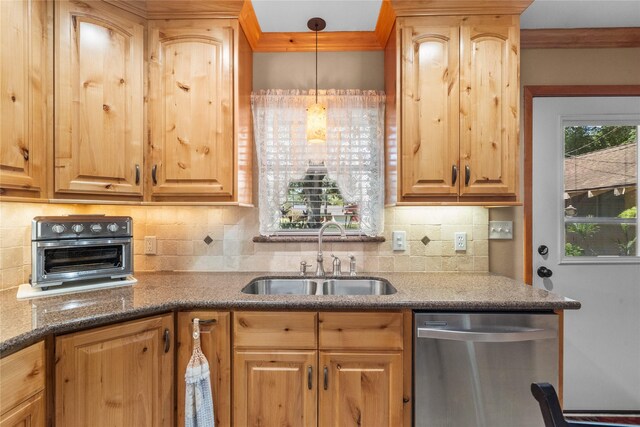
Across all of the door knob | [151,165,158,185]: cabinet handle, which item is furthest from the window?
[151,165,158,185]: cabinet handle

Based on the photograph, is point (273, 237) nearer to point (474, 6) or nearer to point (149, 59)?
point (149, 59)

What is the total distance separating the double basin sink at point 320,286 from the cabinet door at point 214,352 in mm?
492

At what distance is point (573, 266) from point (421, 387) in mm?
1419

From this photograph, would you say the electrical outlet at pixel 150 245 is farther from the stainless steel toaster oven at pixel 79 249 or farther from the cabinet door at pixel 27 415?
the cabinet door at pixel 27 415

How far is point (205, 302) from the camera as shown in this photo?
144 centimetres

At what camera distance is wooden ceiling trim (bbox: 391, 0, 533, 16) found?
176 centimetres

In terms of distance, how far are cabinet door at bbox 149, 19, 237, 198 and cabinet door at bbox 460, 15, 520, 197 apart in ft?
4.21

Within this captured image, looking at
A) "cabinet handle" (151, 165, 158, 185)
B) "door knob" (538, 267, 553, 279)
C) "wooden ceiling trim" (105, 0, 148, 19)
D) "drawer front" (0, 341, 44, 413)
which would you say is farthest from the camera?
"door knob" (538, 267, 553, 279)

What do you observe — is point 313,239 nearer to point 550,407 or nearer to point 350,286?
point 350,286

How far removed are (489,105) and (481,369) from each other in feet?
4.36

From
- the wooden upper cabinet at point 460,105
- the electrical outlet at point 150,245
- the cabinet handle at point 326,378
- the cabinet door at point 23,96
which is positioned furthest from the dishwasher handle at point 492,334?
the cabinet door at point 23,96

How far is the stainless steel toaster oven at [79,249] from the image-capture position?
59.4 inches

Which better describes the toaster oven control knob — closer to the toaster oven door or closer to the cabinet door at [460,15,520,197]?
the toaster oven door

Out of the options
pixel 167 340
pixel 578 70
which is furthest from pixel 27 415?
pixel 578 70
